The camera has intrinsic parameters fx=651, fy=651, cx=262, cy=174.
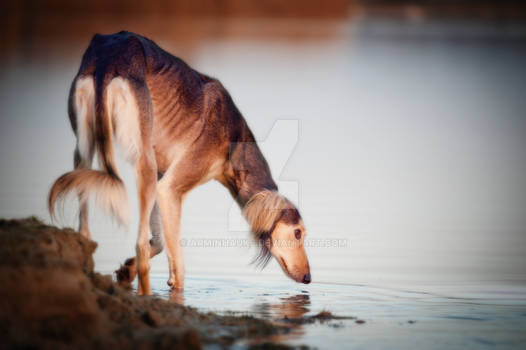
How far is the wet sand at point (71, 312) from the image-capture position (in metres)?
3.14

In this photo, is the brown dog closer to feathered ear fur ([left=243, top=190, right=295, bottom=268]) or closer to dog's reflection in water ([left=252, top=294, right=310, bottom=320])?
feathered ear fur ([left=243, top=190, right=295, bottom=268])

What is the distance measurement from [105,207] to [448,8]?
2592 cm

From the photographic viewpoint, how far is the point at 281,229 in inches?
258

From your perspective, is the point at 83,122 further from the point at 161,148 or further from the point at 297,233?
the point at 297,233

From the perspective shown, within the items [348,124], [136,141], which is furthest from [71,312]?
[348,124]

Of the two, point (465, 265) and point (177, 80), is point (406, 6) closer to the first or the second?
point (465, 265)

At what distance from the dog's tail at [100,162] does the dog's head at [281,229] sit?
1889mm

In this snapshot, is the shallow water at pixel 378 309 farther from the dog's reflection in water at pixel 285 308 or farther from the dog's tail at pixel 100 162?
the dog's tail at pixel 100 162

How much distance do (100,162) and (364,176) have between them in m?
10.7

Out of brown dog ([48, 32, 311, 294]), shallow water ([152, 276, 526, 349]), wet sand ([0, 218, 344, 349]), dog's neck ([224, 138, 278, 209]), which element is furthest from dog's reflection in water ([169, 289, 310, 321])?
dog's neck ([224, 138, 278, 209])

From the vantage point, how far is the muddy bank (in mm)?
3141

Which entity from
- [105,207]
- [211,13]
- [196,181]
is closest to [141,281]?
[105,207]

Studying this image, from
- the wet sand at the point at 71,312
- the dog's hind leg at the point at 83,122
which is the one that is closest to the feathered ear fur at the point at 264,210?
the dog's hind leg at the point at 83,122

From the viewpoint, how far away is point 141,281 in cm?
529
